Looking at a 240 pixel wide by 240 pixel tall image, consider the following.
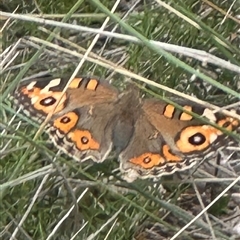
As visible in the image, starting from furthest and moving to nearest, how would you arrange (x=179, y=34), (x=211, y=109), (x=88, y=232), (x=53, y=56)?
(x=53, y=56) → (x=179, y=34) → (x=88, y=232) → (x=211, y=109)

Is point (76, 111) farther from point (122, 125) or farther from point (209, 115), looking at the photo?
point (209, 115)

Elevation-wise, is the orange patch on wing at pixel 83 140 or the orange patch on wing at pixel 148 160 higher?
the orange patch on wing at pixel 83 140

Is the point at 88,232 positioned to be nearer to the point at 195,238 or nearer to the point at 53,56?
the point at 195,238

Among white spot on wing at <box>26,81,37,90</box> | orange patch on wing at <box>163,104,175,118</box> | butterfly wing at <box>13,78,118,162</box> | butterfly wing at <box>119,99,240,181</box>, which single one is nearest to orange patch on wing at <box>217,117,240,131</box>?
butterfly wing at <box>119,99,240,181</box>

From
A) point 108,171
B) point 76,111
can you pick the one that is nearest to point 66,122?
point 76,111

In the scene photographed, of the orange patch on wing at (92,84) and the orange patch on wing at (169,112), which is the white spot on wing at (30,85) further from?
the orange patch on wing at (169,112)

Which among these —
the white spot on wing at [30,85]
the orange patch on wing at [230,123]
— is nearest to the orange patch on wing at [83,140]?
the white spot on wing at [30,85]

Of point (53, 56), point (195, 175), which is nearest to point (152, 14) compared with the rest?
point (53, 56)
